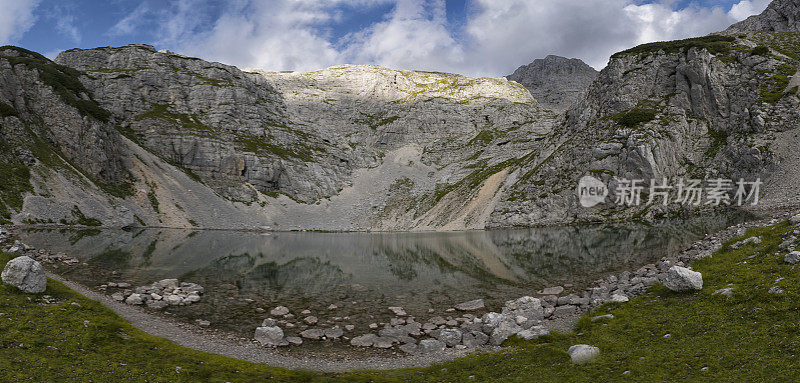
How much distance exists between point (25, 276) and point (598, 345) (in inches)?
1291

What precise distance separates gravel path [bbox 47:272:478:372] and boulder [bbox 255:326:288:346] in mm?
595

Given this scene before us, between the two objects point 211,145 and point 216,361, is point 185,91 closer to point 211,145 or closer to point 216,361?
point 211,145

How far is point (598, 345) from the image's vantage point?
1614 cm

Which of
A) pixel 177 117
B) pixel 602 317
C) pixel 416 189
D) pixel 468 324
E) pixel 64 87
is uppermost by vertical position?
pixel 177 117

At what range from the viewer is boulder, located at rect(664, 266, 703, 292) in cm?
1927

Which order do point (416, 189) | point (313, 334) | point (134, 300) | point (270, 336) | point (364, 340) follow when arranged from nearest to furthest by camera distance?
point (270, 336)
point (364, 340)
point (313, 334)
point (134, 300)
point (416, 189)

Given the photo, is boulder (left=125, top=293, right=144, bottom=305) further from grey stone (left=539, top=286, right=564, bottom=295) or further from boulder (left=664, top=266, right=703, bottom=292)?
boulder (left=664, top=266, right=703, bottom=292)

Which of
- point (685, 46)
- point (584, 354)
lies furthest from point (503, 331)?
point (685, 46)

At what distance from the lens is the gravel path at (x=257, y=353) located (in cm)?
1909

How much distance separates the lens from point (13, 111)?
320ft

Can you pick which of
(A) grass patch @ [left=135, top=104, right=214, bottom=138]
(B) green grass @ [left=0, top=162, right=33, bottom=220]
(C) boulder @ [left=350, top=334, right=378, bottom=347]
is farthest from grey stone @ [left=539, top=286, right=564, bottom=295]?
(A) grass patch @ [left=135, top=104, right=214, bottom=138]

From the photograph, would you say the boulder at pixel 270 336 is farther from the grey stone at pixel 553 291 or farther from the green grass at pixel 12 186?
the green grass at pixel 12 186

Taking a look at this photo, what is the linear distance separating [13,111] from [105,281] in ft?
345

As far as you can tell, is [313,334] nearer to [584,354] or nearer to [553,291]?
[584,354]
